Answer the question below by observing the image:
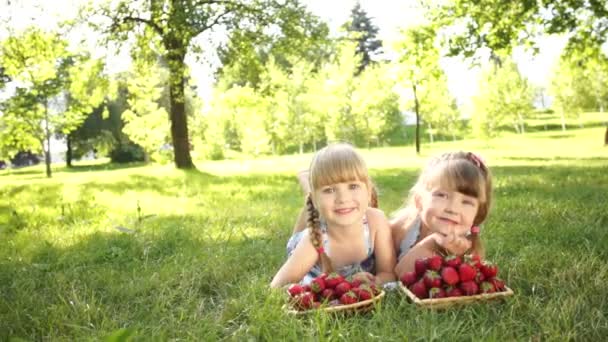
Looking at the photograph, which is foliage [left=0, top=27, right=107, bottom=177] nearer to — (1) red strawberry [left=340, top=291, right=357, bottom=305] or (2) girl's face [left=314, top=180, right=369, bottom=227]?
(2) girl's face [left=314, top=180, right=369, bottom=227]

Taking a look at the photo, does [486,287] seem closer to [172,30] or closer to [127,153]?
[172,30]

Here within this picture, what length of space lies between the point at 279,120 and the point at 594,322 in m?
39.4

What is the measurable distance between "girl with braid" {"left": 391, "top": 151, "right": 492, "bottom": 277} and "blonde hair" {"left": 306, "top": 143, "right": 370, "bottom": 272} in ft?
1.66

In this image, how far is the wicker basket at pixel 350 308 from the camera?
2893mm

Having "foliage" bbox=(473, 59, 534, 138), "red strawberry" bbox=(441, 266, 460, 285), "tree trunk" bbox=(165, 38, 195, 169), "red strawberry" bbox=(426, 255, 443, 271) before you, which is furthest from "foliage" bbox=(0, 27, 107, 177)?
"foliage" bbox=(473, 59, 534, 138)

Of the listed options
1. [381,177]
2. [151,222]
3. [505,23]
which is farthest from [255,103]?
[151,222]

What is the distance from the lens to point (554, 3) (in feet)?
38.7

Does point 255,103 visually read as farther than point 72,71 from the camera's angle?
Yes

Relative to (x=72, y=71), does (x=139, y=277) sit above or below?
below

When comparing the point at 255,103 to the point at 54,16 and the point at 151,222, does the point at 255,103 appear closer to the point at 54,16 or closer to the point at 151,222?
the point at 54,16

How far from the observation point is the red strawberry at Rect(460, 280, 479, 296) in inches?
121

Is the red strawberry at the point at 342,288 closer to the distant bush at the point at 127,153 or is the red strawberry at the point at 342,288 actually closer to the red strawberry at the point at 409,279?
the red strawberry at the point at 409,279

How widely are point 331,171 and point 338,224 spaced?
0.43m

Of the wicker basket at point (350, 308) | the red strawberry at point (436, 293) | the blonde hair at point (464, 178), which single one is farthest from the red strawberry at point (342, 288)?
the blonde hair at point (464, 178)
